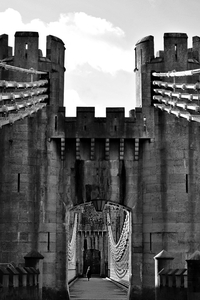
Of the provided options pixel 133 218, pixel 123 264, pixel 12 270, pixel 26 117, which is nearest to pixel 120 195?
pixel 133 218

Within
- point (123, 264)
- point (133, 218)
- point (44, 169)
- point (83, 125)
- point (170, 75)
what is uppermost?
point (170, 75)

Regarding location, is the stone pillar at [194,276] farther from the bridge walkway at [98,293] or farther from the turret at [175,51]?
the bridge walkway at [98,293]

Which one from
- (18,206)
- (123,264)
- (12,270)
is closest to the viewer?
(12,270)

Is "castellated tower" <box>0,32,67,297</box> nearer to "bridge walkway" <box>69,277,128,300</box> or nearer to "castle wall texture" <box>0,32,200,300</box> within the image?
"castle wall texture" <box>0,32,200,300</box>

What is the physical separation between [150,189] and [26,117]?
20.6 feet

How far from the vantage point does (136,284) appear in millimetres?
27750

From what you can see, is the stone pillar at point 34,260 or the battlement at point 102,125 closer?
the stone pillar at point 34,260

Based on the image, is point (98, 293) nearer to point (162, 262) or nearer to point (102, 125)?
point (102, 125)

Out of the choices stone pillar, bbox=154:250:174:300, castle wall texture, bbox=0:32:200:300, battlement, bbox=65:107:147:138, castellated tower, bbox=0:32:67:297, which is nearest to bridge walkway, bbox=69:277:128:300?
castle wall texture, bbox=0:32:200:300

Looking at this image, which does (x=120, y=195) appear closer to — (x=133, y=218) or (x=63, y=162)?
(x=133, y=218)

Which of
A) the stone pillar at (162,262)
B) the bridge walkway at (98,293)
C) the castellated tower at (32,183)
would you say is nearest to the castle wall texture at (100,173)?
the castellated tower at (32,183)

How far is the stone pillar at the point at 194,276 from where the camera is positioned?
20.6 meters

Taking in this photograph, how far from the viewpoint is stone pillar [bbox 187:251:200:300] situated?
20.6 m

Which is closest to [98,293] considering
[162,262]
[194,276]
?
[162,262]
